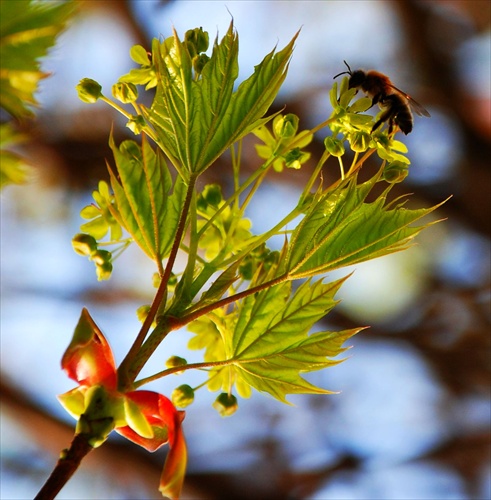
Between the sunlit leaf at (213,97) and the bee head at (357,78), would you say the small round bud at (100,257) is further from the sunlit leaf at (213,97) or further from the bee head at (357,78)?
the bee head at (357,78)

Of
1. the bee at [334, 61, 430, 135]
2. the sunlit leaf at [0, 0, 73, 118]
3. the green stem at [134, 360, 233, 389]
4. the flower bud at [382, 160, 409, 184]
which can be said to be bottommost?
the sunlit leaf at [0, 0, 73, 118]

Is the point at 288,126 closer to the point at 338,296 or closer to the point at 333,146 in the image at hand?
the point at 333,146

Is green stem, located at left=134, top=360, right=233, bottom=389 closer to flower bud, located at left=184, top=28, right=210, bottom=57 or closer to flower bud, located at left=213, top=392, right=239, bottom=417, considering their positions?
flower bud, located at left=213, top=392, right=239, bottom=417

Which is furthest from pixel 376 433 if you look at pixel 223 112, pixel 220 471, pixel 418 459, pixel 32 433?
pixel 223 112

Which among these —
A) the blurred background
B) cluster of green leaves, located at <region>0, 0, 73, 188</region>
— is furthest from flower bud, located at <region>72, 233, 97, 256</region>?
the blurred background

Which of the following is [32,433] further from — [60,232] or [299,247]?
[299,247]
